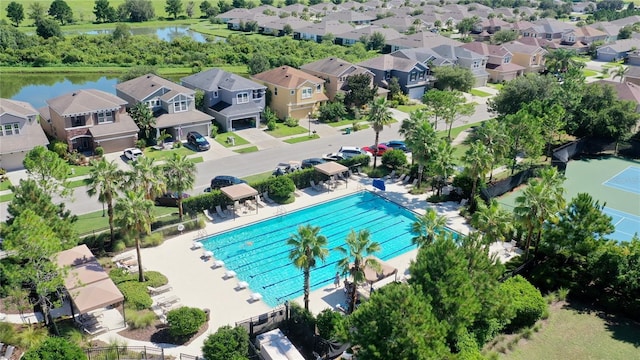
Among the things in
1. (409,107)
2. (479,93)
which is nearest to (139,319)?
(409,107)

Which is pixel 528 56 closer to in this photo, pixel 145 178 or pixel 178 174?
pixel 178 174

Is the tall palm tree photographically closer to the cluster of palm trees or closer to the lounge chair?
the cluster of palm trees

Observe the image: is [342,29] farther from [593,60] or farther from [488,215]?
[488,215]

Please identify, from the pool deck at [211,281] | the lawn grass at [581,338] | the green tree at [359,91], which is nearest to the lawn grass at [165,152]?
the pool deck at [211,281]

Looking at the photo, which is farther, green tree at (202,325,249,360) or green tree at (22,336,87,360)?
green tree at (202,325,249,360)

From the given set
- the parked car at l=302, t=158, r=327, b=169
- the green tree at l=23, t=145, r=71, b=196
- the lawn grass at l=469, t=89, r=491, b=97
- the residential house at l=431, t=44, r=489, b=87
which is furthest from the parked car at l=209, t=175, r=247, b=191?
the residential house at l=431, t=44, r=489, b=87

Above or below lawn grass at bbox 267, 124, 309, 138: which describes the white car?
above

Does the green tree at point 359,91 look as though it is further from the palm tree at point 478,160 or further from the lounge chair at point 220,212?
the lounge chair at point 220,212
